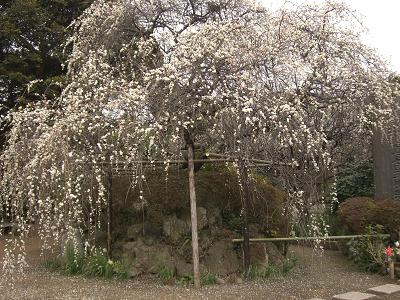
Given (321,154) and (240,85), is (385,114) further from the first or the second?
(240,85)

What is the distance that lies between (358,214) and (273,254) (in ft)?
6.09

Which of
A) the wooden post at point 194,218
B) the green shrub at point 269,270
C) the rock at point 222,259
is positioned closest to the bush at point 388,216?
the green shrub at point 269,270

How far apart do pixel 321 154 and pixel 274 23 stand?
110 inches

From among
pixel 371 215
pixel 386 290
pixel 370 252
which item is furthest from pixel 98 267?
pixel 371 215

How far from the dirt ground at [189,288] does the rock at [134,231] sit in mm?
702

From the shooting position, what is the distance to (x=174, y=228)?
6.88 metres

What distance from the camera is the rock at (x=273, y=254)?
7.39 metres

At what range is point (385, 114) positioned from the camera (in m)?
7.37

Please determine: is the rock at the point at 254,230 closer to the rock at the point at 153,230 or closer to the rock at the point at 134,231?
the rock at the point at 153,230

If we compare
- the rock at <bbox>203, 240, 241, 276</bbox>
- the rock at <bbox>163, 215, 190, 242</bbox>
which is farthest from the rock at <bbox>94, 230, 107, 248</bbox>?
the rock at <bbox>203, 240, 241, 276</bbox>

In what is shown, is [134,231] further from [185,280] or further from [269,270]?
[269,270]

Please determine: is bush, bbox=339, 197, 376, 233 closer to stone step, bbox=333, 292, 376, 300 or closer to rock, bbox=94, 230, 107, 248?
stone step, bbox=333, 292, 376, 300

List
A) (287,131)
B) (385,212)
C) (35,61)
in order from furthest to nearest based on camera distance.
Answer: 1. (35,61)
2. (385,212)
3. (287,131)

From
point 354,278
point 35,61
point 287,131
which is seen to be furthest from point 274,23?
point 35,61
